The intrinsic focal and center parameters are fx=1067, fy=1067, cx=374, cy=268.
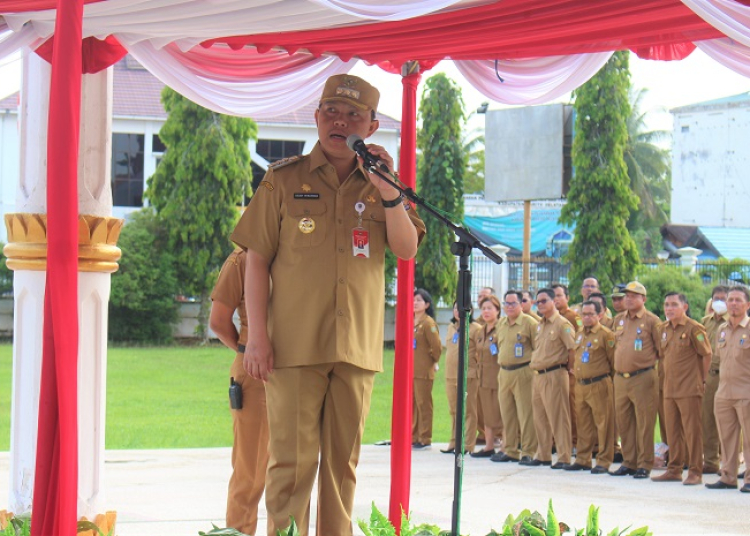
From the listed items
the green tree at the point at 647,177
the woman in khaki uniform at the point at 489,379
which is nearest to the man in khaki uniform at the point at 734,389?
the woman in khaki uniform at the point at 489,379

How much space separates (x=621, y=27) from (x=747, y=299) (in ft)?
16.7

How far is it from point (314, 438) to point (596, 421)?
277 inches

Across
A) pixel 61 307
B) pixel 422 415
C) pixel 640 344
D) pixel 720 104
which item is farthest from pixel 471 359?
pixel 720 104

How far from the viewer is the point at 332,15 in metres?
4.82

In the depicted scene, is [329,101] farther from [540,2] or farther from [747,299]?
[747,299]

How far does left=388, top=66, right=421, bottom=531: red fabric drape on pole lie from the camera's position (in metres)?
5.26

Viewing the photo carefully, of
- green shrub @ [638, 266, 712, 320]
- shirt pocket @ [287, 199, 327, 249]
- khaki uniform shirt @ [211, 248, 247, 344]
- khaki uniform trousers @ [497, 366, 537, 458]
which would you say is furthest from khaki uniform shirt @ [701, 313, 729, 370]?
green shrub @ [638, 266, 712, 320]

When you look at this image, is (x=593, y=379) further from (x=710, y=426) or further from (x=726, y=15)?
(x=726, y=15)

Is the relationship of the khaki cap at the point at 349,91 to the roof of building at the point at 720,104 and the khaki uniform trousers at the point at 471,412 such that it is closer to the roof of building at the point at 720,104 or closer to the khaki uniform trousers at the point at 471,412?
the khaki uniform trousers at the point at 471,412

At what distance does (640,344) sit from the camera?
10211mm

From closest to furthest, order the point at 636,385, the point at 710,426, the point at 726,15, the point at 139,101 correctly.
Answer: the point at 726,15, the point at 636,385, the point at 710,426, the point at 139,101

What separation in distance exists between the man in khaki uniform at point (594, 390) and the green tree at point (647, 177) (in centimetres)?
3063

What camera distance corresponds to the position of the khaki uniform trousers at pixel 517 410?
11195 millimetres

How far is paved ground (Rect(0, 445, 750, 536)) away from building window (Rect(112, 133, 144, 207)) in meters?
21.5
